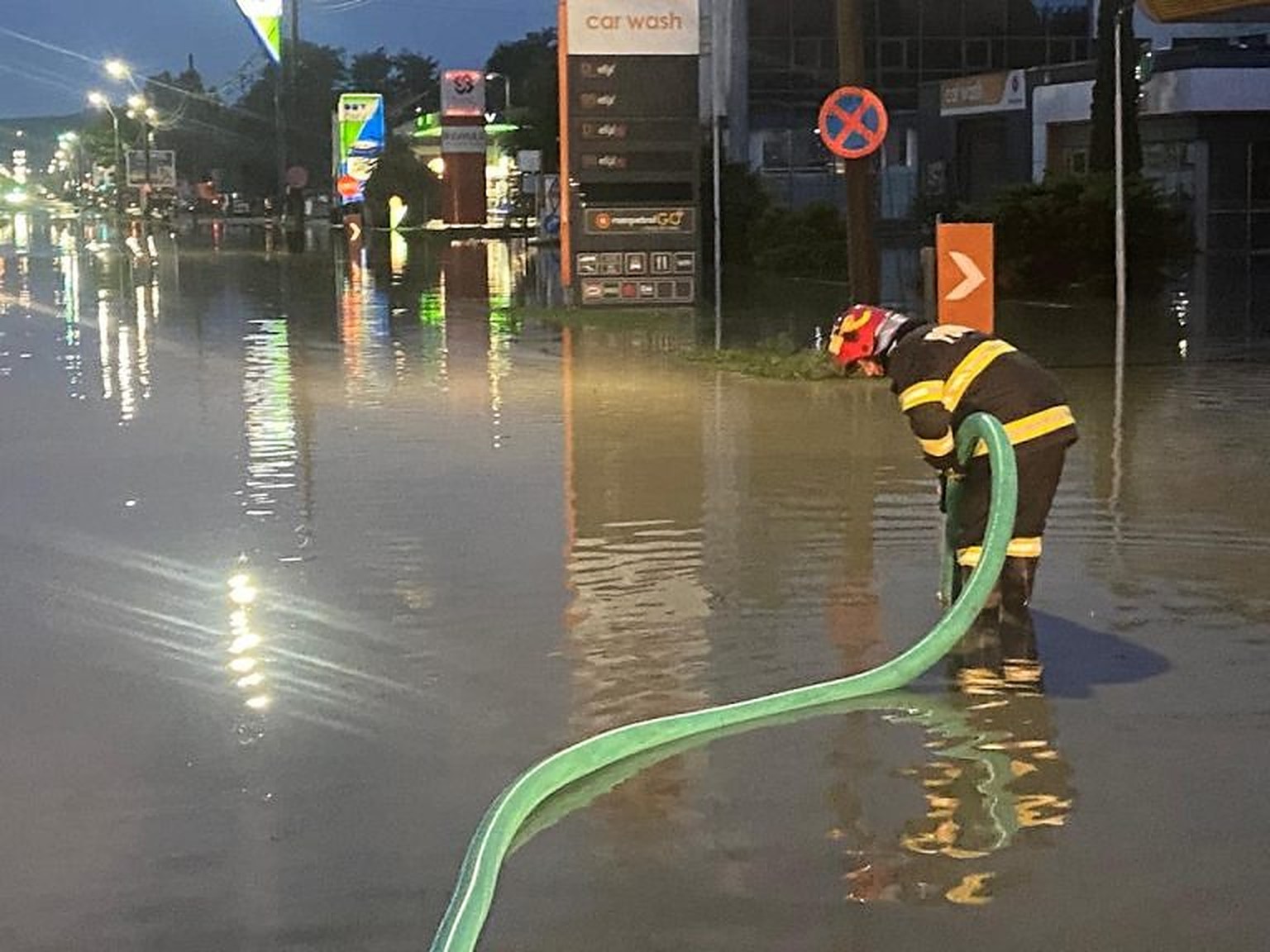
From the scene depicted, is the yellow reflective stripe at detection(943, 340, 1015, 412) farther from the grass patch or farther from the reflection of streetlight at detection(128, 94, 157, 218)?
the reflection of streetlight at detection(128, 94, 157, 218)

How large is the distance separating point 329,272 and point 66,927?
1496 inches

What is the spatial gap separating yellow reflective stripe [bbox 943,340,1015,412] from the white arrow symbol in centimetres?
748

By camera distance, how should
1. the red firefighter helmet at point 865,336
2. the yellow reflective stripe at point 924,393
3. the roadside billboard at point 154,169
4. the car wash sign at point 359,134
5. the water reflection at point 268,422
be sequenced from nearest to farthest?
1. the yellow reflective stripe at point 924,393
2. the red firefighter helmet at point 865,336
3. the water reflection at point 268,422
4. the car wash sign at point 359,134
5. the roadside billboard at point 154,169

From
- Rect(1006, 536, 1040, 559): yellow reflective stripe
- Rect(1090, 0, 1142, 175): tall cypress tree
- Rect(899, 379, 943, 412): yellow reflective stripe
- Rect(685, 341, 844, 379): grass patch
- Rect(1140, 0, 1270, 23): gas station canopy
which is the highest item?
Rect(1090, 0, 1142, 175): tall cypress tree

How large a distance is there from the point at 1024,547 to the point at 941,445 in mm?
528

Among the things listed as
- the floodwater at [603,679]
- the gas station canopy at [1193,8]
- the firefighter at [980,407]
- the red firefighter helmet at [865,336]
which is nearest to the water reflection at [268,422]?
the floodwater at [603,679]

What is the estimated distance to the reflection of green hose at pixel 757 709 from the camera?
6.13 metres

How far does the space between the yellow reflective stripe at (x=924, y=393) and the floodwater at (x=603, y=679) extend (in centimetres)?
103

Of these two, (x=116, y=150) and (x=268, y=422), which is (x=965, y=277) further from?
(x=116, y=150)

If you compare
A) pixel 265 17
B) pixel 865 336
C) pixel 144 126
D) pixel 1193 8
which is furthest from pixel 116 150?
pixel 865 336

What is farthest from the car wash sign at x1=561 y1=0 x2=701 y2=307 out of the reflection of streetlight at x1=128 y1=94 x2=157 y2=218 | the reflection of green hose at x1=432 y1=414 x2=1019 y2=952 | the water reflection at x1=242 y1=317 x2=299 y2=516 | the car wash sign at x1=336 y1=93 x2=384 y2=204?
the reflection of streetlight at x1=128 y1=94 x2=157 y2=218

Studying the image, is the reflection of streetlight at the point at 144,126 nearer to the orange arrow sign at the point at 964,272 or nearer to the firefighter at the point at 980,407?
the orange arrow sign at the point at 964,272

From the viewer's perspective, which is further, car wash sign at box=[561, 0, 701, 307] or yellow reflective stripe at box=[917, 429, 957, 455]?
car wash sign at box=[561, 0, 701, 307]

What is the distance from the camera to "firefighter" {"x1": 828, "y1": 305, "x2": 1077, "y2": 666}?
26.9 ft
